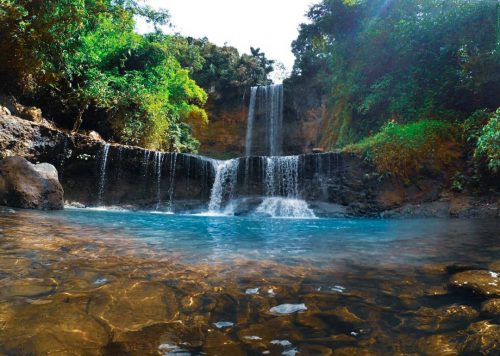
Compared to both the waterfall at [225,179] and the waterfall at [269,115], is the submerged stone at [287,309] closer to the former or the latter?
the waterfall at [225,179]

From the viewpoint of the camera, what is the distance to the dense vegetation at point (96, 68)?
903cm

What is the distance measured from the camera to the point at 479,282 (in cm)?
254

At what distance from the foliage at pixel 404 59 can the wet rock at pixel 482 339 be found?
511 inches

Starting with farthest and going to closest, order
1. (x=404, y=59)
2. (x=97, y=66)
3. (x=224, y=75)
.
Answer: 1. (x=224, y=75)
2. (x=404, y=59)
3. (x=97, y=66)

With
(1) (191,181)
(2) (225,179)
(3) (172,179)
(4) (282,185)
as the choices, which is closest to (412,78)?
(4) (282,185)

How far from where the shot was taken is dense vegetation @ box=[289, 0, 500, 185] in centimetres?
1223

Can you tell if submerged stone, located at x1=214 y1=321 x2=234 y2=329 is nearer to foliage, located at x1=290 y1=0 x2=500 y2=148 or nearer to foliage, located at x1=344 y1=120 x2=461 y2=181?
foliage, located at x1=344 y1=120 x2=461 y2=181

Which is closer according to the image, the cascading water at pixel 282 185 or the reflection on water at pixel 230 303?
the reflection on water at pixel 230 303

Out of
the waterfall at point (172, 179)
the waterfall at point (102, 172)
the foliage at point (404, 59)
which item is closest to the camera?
the foliage at point (404, 59)

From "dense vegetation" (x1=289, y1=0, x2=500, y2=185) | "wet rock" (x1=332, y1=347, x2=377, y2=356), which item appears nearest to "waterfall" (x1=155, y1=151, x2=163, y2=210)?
"dense vegetation" (x1=289, y1=0, x2=500, y2=185)

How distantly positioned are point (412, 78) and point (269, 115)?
13.1 meters

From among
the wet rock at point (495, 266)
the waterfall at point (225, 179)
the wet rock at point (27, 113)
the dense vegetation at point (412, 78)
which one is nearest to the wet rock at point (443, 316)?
the wet rock at point (495, 266)

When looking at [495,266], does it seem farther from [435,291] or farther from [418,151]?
[418,151]

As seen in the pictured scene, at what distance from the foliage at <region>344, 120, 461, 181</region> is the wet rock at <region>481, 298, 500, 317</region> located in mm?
10907
